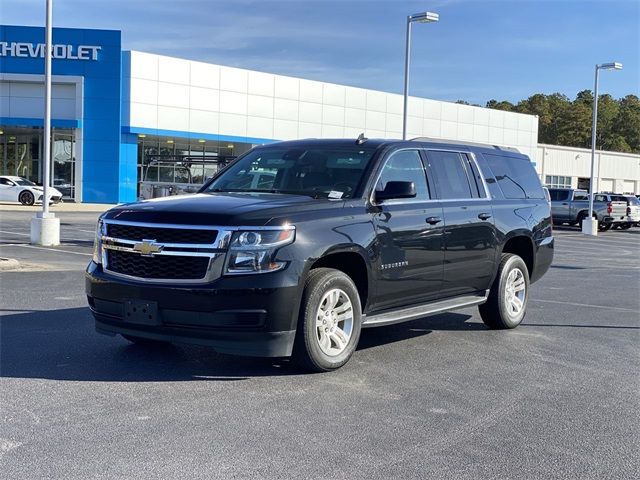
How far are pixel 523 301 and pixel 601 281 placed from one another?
6122mm

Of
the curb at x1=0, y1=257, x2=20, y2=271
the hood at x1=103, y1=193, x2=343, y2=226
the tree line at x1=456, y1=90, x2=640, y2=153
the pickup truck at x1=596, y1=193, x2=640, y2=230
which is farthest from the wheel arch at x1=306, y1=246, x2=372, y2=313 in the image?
the tree line at x1=456, y1=90, x2=640, y2=153

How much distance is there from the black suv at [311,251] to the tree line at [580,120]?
3741 inches

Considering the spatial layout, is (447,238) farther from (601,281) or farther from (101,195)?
(101,195)

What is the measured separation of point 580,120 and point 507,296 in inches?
3734

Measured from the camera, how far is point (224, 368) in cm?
632

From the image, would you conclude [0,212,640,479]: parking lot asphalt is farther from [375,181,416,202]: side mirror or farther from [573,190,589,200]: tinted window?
[573,190,589,200]: tinted window

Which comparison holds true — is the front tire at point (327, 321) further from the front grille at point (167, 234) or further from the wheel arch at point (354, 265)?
the front grille at point (167, 234)

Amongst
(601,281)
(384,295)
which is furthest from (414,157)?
(601,281)

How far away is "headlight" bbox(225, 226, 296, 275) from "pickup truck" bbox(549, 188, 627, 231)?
107 ft

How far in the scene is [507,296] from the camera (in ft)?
28.0

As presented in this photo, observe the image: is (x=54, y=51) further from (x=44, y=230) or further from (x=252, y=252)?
(x=252, y=252)

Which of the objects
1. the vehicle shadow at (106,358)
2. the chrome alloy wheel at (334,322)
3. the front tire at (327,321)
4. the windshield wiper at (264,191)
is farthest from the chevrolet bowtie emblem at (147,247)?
the windshield wiper at (264,191)

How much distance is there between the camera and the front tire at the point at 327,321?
5941 millimetres

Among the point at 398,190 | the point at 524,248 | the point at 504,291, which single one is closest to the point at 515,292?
the point at 504,291
